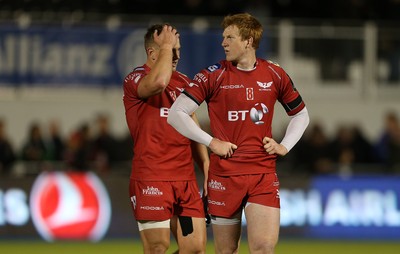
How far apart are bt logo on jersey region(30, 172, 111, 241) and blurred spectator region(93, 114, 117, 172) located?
6.55 feet

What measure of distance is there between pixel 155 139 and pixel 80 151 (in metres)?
9.08

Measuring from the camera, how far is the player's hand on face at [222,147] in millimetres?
8516

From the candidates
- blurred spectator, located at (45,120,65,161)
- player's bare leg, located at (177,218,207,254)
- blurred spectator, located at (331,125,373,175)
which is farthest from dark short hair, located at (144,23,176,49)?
blurred spectator, located at (331,125,373,175)

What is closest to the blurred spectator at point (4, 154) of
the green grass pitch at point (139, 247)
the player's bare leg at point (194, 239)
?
the green grass pitch at point (139, 247)

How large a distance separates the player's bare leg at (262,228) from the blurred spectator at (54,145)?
10.4 meters

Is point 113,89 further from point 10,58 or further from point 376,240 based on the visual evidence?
point 376,240

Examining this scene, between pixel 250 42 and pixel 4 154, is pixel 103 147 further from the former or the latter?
pixel 250 42

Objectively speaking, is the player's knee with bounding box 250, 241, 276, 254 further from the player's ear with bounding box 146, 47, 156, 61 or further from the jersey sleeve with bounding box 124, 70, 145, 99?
the player's ear with bounding box 146, 47, 156, 61

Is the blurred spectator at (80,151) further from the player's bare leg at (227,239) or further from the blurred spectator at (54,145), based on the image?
the player's bare leg at (227,239)

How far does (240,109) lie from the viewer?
8.62m

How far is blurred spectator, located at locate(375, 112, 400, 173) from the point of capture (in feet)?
62.3

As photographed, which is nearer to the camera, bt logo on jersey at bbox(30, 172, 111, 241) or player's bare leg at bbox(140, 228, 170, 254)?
player's bare leg at bbox(140, 228, 170, 254)

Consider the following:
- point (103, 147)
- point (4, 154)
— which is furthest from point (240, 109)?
point (103, 147)

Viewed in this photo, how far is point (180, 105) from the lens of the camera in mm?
8602
